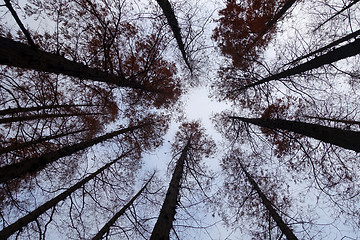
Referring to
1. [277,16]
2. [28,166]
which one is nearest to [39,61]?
[28,166]

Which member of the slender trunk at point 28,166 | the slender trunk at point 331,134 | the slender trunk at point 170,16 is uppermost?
the slender trunk at point 170,16

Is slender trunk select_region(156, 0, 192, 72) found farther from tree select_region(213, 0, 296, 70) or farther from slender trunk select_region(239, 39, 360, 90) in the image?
slender trunk select_region(239, 39, 360, 90)

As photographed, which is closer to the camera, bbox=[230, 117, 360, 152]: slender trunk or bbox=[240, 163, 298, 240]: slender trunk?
bbox=[230, 117, 360, 152]: slender trunk

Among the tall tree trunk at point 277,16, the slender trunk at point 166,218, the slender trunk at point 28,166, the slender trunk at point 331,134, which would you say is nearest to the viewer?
the slender trunk at point 166,218

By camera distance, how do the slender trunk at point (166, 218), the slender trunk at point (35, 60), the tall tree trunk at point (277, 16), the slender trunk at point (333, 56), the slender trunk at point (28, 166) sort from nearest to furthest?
the slender trunk at point (35, 60) < the slender trunk at point (166, 218) < the slender trunk at point (28, 166) < the slender trunk at point (333, 56) < the tall tree trunk at point (277, 16)

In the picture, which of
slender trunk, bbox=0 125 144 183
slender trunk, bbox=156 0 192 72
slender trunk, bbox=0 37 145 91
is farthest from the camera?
slender trunk, bbox=156 0 192 72

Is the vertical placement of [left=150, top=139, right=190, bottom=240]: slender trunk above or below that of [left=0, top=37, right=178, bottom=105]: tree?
below

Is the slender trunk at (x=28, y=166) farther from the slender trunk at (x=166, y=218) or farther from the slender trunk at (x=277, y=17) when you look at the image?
the slender trunk at (x=277, y=17)

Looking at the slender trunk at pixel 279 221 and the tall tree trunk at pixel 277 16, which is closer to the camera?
the slender trunk at pixel 279 221

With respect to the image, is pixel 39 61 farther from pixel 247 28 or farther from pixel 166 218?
pixel 247 28

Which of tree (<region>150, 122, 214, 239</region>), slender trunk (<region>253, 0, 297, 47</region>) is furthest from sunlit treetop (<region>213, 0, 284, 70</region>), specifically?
tree (<region>150, 122, 214, 239</region>)

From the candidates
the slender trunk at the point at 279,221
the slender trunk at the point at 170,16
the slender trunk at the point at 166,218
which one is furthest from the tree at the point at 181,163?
the slender trunk at the point at 170,16

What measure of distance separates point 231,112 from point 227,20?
6.11m

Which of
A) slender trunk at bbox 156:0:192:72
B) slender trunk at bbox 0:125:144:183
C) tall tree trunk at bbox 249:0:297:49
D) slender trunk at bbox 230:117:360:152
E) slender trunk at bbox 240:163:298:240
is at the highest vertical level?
tall tree trunk at bbox 249:0:297:49
